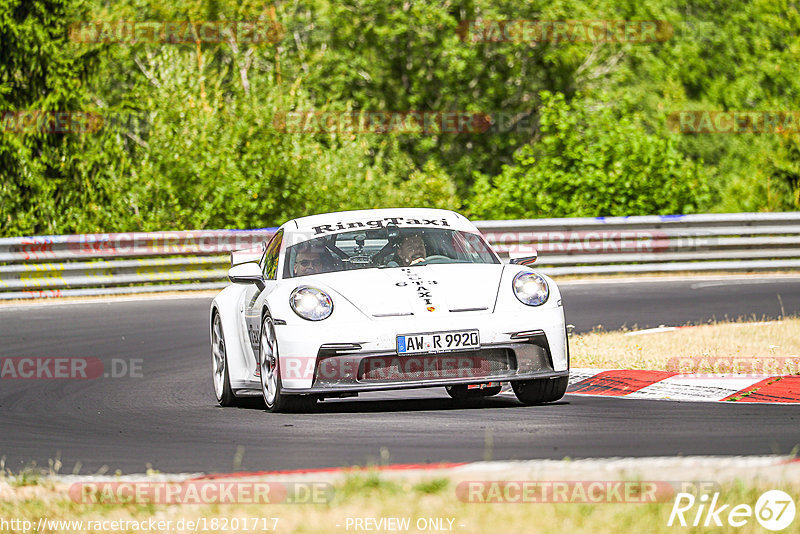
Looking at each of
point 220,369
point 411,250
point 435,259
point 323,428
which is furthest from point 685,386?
point 220,369

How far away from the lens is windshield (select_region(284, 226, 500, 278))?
351 inches

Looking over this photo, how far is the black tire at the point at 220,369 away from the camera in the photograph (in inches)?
A: 375

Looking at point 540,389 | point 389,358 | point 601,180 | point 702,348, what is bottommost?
point 702,348

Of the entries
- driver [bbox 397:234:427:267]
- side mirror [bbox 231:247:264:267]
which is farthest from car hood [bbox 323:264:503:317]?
side mirror [bbox 231:247:264:267]

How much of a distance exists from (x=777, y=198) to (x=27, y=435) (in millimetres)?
19156

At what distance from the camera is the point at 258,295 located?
9.03m

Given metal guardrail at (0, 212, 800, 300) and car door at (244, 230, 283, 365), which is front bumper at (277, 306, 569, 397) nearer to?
car door at (244, 230, 283, 365)

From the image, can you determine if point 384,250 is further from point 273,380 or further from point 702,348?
point 702,348

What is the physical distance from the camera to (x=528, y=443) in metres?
6.78

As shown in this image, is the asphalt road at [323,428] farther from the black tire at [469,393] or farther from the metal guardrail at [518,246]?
the metal guardrail at [518,246]

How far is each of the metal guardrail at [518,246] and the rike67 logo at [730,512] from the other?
14.3 m

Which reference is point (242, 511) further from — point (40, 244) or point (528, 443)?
point (40, 244)

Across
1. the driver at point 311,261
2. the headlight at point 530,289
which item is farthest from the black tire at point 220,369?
the headlight at point 530,289

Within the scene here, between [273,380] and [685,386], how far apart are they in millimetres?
2751
